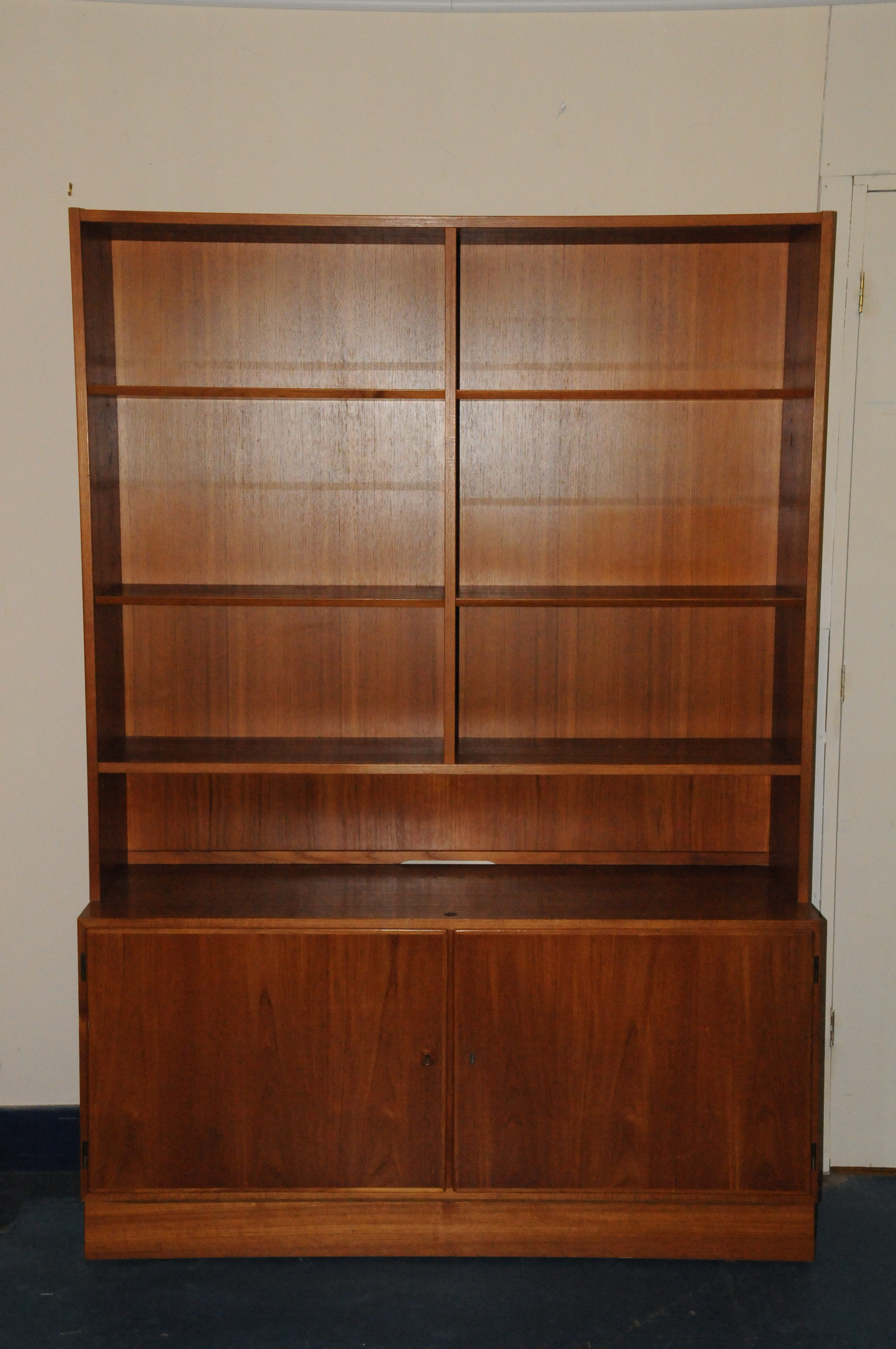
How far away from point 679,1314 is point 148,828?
5.55ft

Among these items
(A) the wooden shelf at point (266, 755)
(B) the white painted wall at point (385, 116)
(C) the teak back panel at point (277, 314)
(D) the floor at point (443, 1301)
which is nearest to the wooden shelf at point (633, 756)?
(A) the wooden shelf at point (266, 755)

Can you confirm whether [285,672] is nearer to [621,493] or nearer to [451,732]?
[451,732]

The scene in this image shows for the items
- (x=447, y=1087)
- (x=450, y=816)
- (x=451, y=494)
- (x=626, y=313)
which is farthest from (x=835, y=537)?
(x=447, y=1087)

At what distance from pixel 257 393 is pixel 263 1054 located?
152cm

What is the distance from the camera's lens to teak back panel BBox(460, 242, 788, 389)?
269cm

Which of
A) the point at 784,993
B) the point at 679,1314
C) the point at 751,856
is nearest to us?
the point at 679,1314

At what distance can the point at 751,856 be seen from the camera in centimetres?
284

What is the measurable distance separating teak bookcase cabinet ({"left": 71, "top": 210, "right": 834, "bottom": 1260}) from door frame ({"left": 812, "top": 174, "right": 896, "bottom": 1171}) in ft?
0.43

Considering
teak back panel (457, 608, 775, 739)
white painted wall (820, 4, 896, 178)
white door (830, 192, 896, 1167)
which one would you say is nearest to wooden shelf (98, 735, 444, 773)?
teak back panel (457, 608, 775, 739)

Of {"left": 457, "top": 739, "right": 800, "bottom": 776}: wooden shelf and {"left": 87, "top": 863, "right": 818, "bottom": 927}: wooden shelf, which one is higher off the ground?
{"left": 457, "top": 739, "right": 800, "bottom": 776}: wooden shelf

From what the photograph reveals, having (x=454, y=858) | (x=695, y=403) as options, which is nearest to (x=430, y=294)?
(x=695, y=403)

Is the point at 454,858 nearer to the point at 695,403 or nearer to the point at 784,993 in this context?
the point at 784,993

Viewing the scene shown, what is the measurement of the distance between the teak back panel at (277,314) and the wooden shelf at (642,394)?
271 mm

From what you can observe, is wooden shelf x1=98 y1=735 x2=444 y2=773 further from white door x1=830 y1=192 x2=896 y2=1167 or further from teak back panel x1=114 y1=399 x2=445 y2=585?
white door x1=830 y1=192 x2=896 y2=1167
